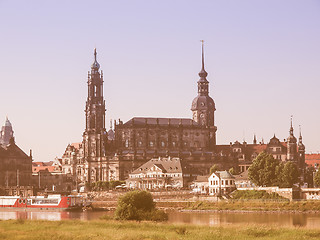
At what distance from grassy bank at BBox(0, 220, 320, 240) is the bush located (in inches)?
374

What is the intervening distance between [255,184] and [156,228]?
5895 cm

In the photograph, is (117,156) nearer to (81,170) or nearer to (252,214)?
(81,170)

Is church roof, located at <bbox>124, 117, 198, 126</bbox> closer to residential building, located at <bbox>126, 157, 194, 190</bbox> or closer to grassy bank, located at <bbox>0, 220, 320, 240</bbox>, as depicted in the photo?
residential building, located at <bbox>126, 157, 194, 190</bbox>

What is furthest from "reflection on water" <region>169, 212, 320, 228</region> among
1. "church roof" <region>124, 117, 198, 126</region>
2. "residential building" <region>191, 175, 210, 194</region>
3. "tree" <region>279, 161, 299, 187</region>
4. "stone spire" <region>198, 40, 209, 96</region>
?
Answer: "stone spire" <region>198, 40, 209, 96</region>

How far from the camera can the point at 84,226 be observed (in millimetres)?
74250

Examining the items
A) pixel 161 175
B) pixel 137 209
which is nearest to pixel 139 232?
pixel 137 209

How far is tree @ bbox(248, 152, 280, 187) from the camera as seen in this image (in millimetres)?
124688

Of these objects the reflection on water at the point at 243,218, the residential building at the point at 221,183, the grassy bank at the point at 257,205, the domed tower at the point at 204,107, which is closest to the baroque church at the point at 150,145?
the domed tower at the point at 204,107

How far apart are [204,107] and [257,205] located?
77.5 metres

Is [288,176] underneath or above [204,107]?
underneath

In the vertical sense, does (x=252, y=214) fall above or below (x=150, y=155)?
below

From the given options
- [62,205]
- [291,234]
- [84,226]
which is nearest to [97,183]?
[62,205]

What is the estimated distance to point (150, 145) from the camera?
17988cm

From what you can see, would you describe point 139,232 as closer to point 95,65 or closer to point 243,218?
point 243,218
